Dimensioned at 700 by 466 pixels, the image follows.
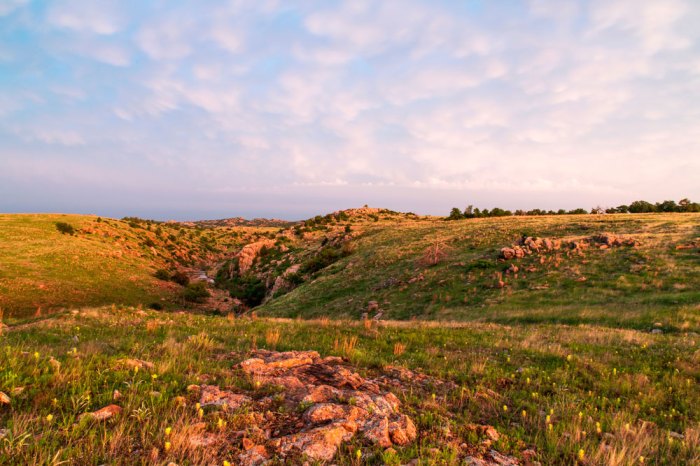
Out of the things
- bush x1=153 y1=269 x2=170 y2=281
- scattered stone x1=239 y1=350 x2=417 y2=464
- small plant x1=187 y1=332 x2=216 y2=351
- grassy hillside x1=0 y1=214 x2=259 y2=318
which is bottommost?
bush x1=153 y1=269 x2=170 y2=281

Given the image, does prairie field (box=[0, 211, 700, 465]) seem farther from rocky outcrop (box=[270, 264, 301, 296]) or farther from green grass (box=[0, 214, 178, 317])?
rocky outcrop (box=[270, 264, 301, 296])

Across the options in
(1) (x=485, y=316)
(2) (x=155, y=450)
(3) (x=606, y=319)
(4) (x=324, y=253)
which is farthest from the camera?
(4) (x=324, y=253)

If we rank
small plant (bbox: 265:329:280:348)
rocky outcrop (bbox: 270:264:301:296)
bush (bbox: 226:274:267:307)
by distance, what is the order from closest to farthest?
small plant (bbox: 265:329:280:348) → rocky outcrop (bbox: 270:264:301:296) → bush (bbox: 226:274:267:307)

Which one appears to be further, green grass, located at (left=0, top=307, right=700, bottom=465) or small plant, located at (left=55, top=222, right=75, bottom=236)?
small plant, located at (left=55, top=222, right=75, bottom=236)

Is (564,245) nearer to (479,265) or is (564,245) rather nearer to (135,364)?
(479,265)

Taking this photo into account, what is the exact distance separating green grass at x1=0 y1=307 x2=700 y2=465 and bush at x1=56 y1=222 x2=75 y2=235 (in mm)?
51981

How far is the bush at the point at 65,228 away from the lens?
50.3m

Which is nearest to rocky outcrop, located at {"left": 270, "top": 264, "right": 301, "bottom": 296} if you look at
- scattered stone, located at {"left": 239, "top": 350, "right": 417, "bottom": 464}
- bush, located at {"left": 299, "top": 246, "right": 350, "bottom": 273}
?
bush, located at {"left": 299, "top": 246, "right": 350, "bottom": 273}

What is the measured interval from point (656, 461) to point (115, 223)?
3041 inches

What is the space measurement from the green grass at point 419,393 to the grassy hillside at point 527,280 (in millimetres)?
7490

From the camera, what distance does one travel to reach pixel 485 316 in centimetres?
1956

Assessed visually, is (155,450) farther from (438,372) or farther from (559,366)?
(559,366)

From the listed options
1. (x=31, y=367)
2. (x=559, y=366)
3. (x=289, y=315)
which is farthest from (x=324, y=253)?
(x=31, y=367)

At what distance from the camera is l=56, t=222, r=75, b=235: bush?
165ft
